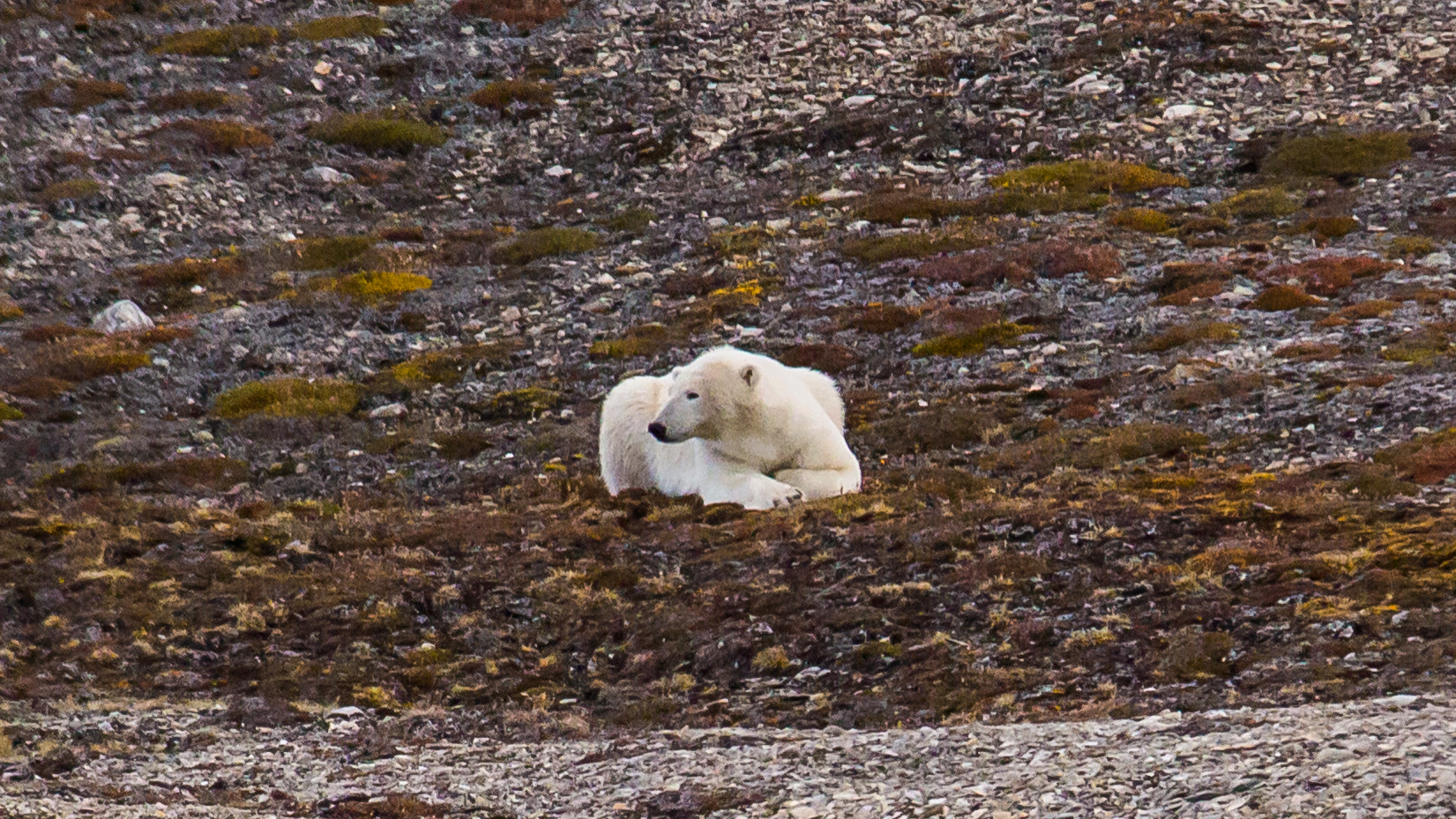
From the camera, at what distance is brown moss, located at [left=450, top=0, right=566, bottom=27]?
45.5m

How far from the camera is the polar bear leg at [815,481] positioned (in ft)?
55.5

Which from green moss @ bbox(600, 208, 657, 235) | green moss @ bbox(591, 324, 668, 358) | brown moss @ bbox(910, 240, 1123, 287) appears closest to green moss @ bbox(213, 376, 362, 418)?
green moss @ bbox(591, 324, 668, 358)

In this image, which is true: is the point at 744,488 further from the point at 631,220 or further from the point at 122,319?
the point at 631,220

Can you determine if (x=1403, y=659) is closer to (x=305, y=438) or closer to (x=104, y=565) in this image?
(x=104, y=565)

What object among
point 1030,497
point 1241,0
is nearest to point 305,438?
point 1030,497

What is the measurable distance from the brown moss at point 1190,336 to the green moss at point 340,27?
90.6ft

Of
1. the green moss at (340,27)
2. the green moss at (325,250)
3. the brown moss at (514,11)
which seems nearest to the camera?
the green moss at (325,250)

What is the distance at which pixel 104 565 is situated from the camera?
17.5m

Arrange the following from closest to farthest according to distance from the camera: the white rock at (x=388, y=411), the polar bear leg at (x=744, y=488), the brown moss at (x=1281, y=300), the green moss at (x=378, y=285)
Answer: the polar bear leg at (x=744, y=488) < the white rock at (x=388, y=411) < the brown moss at (x=1281, y=300) < the green moss at (x=378, y=285)

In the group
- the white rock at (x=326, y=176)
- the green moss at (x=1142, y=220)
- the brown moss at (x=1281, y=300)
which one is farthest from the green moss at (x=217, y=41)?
the brown moss at (x=1281, y=300)

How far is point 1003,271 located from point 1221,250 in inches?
147

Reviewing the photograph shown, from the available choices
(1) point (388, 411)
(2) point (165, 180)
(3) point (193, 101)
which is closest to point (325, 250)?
Answer: (2) point (165, 180)

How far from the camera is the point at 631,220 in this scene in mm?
33656

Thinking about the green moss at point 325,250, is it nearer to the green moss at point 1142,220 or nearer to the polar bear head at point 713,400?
the green moss at point 1142,220
